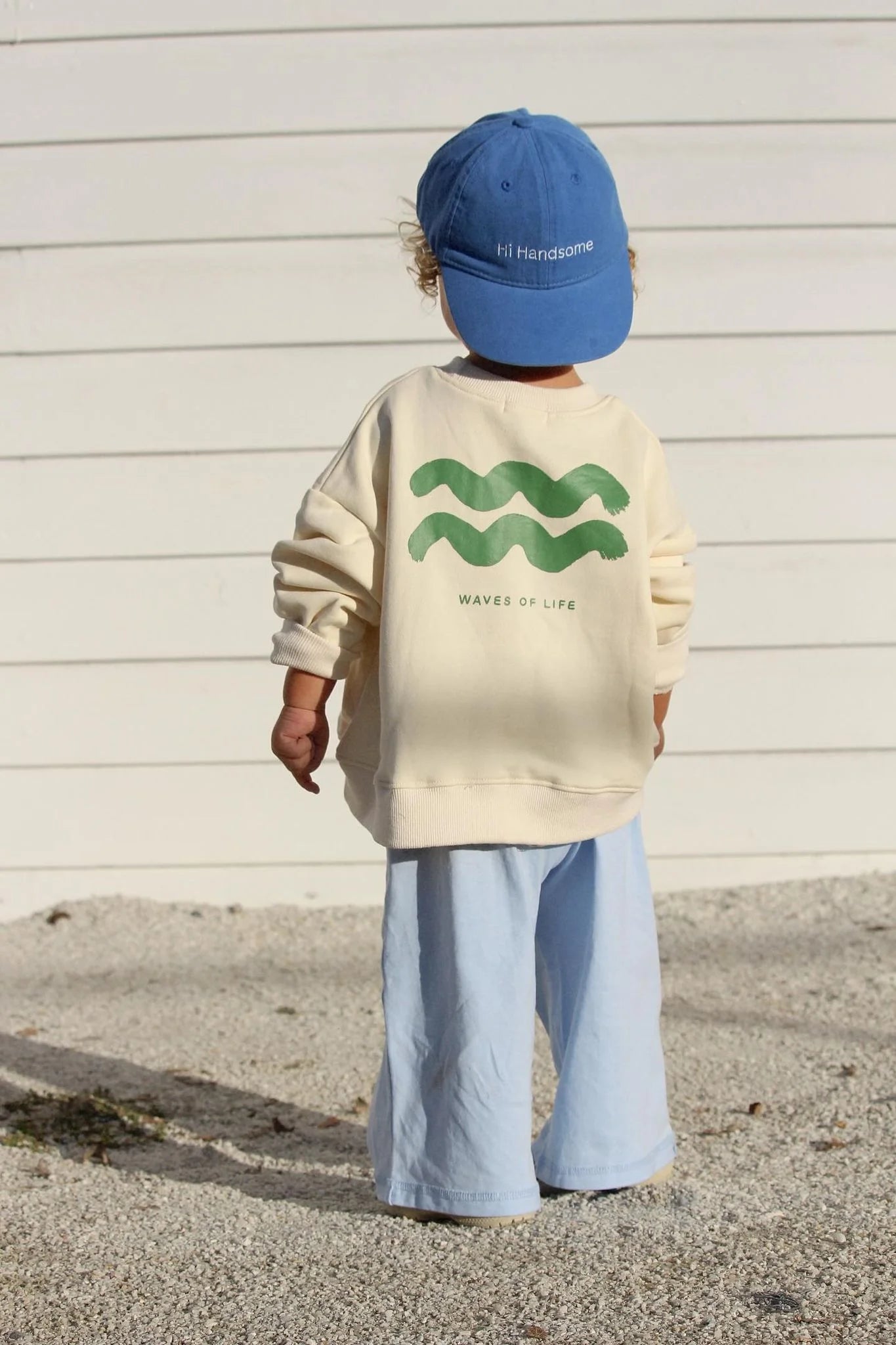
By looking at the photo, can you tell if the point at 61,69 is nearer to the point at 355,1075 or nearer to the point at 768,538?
the point at 768,538

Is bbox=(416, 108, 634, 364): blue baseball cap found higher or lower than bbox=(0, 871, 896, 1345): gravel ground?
higher

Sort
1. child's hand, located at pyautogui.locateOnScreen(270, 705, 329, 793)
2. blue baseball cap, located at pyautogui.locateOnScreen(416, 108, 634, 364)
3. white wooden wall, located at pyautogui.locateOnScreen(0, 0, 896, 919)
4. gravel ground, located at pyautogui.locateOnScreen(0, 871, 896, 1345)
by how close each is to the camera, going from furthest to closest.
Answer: white wooden wall, located at pyautogui.locateOnScreen(0, 0, 896, 919) < child's hand, located at pyautogui.locateOnScreen(270, 705, 329, 793) < blue baseball cap, located at pyautogui.locateOnScreen(416, 108, 634, 364) < gravel ground, located at pyautogui.locateOnScreen(0, 871, 896, 1345)

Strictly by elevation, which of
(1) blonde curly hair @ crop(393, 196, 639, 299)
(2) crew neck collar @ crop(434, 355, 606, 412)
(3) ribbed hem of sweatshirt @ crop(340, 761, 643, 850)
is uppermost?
(1) blonde curly hair @ crop(393, 196, 639, 299)

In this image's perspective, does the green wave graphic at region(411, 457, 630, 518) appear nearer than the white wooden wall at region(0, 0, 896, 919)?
Yes

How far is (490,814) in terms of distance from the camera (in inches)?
78.6

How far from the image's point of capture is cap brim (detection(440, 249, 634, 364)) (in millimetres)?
1987

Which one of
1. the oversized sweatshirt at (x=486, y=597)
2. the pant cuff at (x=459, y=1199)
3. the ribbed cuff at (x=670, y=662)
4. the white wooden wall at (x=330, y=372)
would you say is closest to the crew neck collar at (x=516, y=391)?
the oversized sweatshirt at (x=486, y=597)

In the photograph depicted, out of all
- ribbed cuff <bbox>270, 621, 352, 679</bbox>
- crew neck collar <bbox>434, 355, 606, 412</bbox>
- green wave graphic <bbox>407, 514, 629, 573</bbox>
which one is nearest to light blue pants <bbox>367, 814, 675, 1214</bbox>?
ribbed cuff <bbox>270, 621, 352, 679</bbox>

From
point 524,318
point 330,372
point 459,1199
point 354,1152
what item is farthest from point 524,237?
point 330,372

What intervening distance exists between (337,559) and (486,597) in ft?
0.69

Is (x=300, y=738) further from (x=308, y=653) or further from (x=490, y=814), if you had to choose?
(x=490, y=814)

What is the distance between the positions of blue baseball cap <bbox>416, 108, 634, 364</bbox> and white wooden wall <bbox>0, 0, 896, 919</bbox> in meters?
1.61

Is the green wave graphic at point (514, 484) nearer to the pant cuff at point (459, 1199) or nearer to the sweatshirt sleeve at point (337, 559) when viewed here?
the sweatshirt sleeve at point (337, 559)

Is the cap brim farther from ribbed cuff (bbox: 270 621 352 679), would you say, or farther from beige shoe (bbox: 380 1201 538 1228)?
beige shoe (bbox: 380 1201 538 1228)
